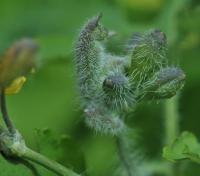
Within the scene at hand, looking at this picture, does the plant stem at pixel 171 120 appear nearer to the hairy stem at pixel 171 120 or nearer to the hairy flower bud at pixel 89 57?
the hairy stem at pixel 171 120

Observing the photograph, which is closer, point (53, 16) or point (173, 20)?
point (173, 20)

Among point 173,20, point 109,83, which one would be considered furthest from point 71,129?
point 109,83

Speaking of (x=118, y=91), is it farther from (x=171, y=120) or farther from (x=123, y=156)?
(x=171, y=120)

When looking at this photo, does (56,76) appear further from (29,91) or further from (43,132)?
(43,132)

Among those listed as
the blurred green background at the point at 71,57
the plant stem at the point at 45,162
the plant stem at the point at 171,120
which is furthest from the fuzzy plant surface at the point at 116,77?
the plant stem at the point at 171,120

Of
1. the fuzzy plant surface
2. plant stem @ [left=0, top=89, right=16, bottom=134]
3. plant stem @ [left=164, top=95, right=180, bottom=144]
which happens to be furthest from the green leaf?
plant stem @ [left=164, top=95, right=180, bottom=144]

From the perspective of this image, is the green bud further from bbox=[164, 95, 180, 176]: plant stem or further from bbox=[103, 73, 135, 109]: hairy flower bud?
bbox=[164, 95, 180, 176]: plant stem

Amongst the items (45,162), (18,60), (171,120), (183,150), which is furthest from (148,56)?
(171,120)
